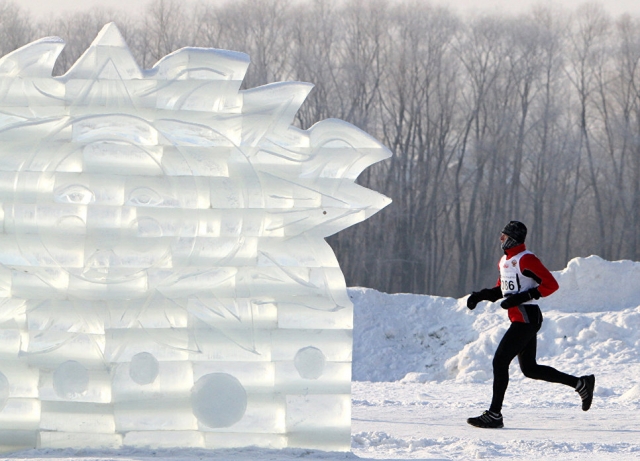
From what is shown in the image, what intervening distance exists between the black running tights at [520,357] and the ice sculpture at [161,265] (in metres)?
1.71

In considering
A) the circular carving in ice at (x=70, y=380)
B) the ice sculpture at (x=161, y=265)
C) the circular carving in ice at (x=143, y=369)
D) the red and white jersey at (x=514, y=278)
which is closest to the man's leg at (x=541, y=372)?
the red and white jersey at (x=514, y=278)

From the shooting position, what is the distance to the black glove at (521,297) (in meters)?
6.35

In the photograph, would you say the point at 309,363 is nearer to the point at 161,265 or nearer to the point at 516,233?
the point at 161,265

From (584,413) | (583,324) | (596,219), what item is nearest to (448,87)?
(596,219)

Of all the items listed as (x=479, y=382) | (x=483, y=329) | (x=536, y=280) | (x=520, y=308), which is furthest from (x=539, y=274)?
(x=483, y=329)

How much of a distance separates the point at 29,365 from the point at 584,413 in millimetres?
5029

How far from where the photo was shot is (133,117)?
5.28 m

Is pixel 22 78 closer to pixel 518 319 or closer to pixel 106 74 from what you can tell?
pixel 106 74

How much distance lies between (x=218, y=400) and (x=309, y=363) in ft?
2.01

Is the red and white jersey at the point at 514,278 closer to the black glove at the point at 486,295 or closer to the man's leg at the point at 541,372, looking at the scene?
the black glove at the point at 486,295

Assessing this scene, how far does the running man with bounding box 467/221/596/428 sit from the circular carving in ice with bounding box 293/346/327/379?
1.66 meters

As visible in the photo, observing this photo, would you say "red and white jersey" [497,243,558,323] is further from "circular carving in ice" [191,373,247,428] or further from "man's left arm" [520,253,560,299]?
"circular carving in ice" [191,373,247,428]

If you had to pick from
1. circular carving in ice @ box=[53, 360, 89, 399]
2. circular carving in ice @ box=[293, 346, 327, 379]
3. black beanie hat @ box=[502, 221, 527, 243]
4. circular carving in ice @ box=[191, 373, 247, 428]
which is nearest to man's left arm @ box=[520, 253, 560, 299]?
black beanie hat @ box=[502, 221, 527, 243]

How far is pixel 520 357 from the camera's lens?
659cm
